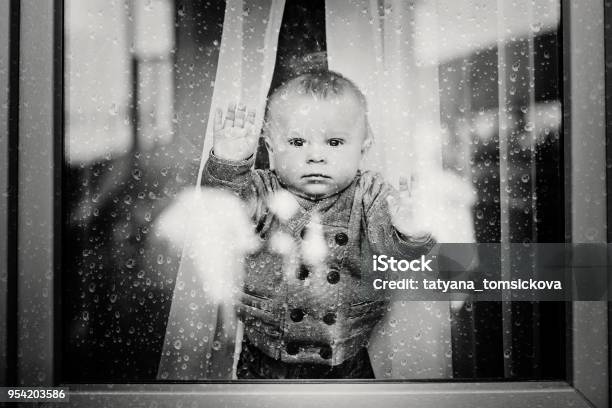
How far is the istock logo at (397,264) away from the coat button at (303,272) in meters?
0.16

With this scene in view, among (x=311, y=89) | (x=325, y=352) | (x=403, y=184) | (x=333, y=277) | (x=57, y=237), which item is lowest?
(x=325, y=352)

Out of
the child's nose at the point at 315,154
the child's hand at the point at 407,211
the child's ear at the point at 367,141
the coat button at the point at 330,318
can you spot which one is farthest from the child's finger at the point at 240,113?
the coat button at the point at 330,318

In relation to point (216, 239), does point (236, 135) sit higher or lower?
higher

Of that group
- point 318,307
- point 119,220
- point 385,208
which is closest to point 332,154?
point 385,208

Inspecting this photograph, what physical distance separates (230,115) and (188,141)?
4.7 inches

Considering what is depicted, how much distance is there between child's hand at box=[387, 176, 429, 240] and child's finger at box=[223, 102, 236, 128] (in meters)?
0.42

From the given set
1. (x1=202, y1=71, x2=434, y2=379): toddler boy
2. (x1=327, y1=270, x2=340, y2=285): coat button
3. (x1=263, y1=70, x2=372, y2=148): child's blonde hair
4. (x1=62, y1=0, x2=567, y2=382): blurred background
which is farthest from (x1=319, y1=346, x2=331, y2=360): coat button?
(x1=263, y1=70, x2=372, y2=148): child's blonde hair

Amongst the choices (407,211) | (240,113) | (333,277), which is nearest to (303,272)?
(333,277)

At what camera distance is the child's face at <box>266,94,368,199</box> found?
1204 mm

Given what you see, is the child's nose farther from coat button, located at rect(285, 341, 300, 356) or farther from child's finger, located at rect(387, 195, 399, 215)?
coat button, located at rect(285, 341, 300, 356)

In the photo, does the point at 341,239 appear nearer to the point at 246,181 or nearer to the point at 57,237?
the point at 246,181

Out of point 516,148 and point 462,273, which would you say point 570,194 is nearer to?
point 516,148

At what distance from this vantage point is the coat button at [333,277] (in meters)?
1.21

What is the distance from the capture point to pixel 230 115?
1.21m
